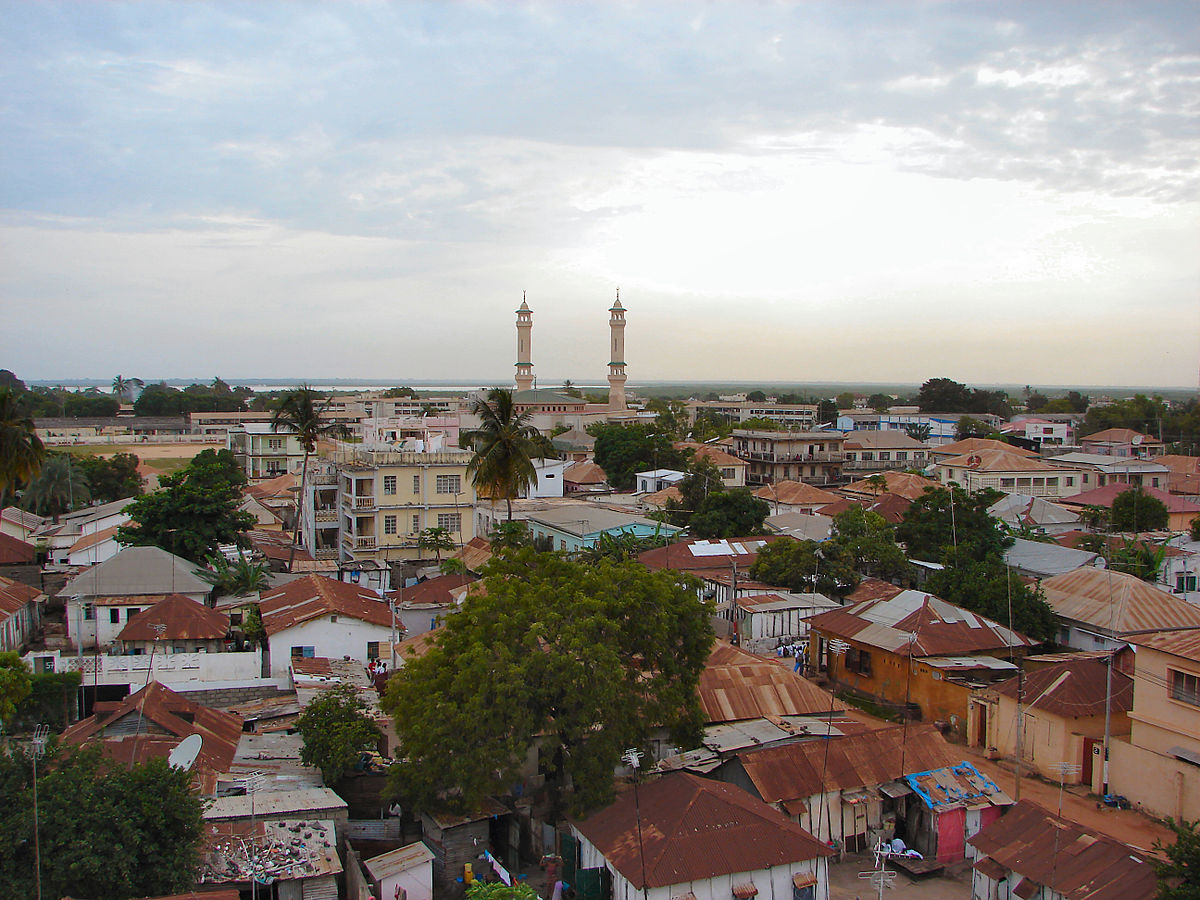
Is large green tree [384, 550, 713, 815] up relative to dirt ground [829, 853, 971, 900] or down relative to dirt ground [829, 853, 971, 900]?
up

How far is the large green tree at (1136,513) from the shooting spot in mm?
35875

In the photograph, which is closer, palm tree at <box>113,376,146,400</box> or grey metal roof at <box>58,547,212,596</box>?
grey metal roof at <box>58,547,212,596</box>

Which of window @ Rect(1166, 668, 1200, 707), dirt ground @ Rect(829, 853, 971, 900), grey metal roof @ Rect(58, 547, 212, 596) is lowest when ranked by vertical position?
dirt ground @ Rect(829, 853, 971, 900)

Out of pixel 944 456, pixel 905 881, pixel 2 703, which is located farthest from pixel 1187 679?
A: pixel 944 456

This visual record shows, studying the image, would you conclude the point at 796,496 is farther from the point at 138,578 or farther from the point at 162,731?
the point at 162,731

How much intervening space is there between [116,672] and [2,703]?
15.1 feet

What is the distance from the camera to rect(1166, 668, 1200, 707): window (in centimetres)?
1380

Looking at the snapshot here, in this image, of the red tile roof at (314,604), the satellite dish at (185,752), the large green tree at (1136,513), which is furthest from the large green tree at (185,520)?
the large green tree at (1136,513)

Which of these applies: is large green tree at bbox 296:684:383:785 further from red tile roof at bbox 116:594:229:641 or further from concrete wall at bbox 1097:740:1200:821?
concrete wall at bbox 1097:740:1200:821

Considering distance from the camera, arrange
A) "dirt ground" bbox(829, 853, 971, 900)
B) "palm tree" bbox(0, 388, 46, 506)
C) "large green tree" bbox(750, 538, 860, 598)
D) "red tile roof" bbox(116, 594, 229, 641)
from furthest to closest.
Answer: "palm tree" bbox(0, 388, 46, 506) → "large green tree" bbox(750, 538, 860, 598) → "red tile roof" bbox(116, 594, 229, 641) → "dirt ground" bbox(829, 853, 971, 900)

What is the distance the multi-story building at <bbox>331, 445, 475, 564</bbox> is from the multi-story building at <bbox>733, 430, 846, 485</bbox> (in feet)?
89.8

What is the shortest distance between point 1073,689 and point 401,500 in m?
22.7

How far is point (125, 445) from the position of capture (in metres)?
86.9

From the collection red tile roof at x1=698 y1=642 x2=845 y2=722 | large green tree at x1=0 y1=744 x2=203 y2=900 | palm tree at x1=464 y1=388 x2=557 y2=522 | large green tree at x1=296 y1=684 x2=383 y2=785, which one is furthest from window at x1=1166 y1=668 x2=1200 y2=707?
palm tree at x1=464 y1=388 x2=557 y2=522
